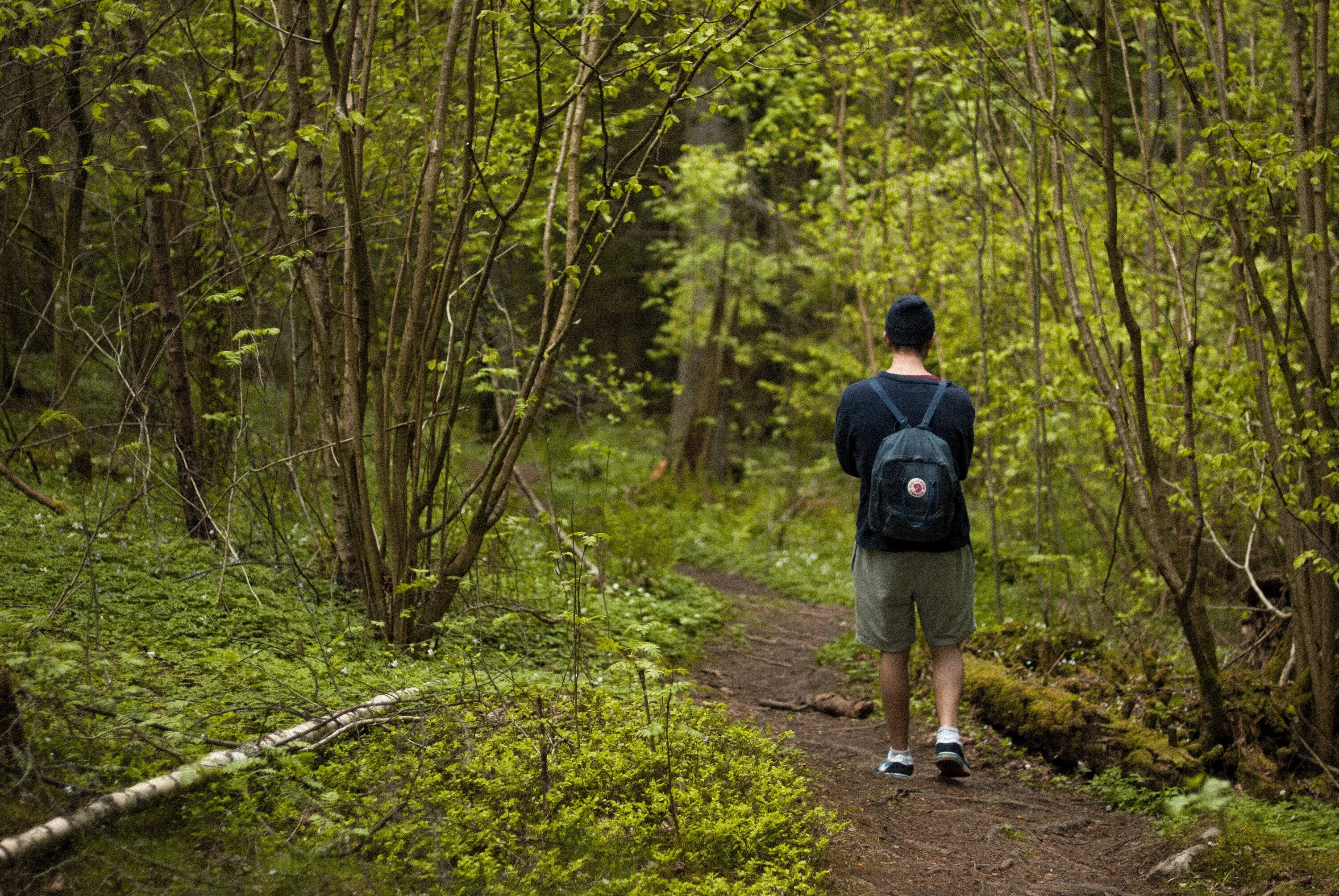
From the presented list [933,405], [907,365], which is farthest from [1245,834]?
[907,365]

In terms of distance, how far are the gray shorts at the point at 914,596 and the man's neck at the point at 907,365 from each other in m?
0.82

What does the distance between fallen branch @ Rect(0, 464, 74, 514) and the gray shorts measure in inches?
169

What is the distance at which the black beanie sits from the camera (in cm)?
446

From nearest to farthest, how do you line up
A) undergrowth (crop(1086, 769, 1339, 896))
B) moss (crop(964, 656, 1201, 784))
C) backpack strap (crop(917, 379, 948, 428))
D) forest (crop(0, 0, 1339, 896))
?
forest (crop(0, 0, 1339, 896)), undergrowth (crop(1086, 769, 1339, 896)), backpack strap (crop(917, 379, 948, 428)), moss (crop(964, 656, 1201, 784))

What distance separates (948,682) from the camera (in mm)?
4469

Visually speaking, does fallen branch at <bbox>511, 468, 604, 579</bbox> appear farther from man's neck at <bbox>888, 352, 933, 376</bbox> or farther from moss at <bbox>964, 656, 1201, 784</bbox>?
moss at <bbox>964, 656, 1201, 784</bbox>

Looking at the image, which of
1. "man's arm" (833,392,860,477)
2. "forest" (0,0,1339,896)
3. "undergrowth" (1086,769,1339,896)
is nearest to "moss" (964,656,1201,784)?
"forest" (0,0,1339,896)

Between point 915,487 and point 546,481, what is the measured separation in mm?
3152

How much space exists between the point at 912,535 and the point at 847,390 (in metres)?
0.76

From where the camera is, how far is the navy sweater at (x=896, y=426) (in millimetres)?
4320

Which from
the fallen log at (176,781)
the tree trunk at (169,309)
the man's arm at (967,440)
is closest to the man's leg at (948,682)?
the man's arm at (967,440)

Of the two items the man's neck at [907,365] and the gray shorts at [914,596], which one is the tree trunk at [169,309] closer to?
the gray shorts at [914,596]

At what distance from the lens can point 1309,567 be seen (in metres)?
4.67

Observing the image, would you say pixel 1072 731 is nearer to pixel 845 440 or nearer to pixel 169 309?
pixel 845 440
